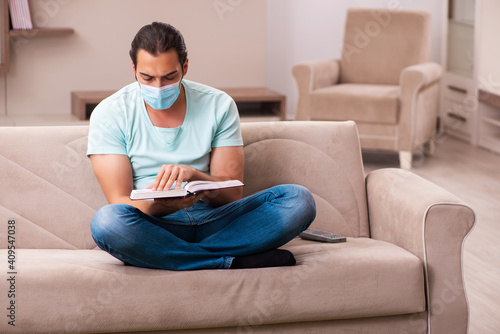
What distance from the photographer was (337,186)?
2.28m

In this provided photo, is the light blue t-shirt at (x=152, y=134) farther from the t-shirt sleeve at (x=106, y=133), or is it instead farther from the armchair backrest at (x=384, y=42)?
the armchair backrest at (x=384, y=42)

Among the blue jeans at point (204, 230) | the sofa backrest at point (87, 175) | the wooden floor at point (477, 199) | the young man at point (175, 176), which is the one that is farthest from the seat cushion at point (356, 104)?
the blue jeans at point (204, 230)

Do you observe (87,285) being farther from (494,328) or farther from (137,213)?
(494,328)

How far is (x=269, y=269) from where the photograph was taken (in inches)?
72.2

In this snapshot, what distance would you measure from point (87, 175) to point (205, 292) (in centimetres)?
60

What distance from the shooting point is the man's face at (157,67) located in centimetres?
196

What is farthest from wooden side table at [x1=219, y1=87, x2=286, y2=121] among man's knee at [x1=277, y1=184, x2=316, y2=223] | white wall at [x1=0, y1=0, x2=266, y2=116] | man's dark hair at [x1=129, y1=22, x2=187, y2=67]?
man's knee at [x1=277, y1=184, x2=316, y2=223]

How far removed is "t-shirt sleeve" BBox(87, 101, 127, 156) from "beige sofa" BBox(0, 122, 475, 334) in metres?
0.18

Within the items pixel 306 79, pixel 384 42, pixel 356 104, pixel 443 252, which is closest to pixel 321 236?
pixel 443 252

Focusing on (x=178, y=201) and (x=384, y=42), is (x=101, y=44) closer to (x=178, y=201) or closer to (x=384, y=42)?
(x=384, y=42)

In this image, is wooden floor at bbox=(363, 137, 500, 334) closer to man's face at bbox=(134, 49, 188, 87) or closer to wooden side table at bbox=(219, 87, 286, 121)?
wooden side table at bbox=(219, 87, 286, 121)

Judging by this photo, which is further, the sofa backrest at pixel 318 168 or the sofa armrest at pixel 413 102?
the sofa armrest at pixel 413 102

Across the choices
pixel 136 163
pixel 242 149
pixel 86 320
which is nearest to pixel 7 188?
pixel 136 163

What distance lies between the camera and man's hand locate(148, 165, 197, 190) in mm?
1846
